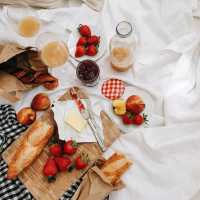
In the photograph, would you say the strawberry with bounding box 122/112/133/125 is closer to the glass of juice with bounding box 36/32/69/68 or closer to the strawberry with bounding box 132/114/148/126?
the strawberry with bounding box 132/114/148/126

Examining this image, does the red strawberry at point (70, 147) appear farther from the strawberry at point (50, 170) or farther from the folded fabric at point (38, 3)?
the folded fabric at point (38, 3)

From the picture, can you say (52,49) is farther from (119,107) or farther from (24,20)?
(119,107)

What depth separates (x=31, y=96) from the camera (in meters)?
1.11

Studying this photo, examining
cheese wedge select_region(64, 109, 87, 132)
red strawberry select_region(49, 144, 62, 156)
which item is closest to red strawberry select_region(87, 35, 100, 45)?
cheese wedge select_region(64, 109, 87, 132)

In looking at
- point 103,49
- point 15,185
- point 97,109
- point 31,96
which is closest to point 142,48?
point 103,49

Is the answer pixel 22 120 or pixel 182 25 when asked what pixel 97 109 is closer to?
pixel 22 120

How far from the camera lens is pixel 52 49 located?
3.65ft

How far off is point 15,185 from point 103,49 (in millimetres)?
493

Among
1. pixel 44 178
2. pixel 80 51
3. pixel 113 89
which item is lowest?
pixel 44 178

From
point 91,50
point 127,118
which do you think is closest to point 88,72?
point 91,50

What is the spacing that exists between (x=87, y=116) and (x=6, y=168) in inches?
10.8

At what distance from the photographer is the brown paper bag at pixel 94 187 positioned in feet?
3.00

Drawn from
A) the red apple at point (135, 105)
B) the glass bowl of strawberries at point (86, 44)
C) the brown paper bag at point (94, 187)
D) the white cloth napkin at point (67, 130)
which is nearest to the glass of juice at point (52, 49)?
the glass bowl of strawberries at point (86, 44)

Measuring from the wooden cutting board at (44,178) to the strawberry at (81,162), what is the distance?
14mm
